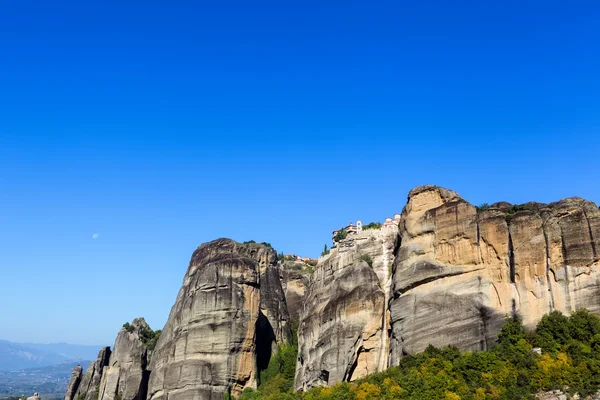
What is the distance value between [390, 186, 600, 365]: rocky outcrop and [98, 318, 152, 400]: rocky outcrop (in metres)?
27.3

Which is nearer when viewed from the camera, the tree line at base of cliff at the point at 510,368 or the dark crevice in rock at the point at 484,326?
the tree line at base of cliff at the point at 510,368

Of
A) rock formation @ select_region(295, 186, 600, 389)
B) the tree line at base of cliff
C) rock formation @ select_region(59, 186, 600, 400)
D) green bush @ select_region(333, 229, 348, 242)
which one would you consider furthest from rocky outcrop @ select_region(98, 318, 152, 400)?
the tree line at base of cliff

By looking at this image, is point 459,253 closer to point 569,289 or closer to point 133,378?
point 569,289

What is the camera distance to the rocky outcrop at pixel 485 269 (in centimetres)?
4334

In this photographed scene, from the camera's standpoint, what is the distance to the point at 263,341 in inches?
2625

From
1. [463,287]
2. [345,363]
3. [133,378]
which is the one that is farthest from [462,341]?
[133,378]

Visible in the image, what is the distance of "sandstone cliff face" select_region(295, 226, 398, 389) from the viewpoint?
176 feet

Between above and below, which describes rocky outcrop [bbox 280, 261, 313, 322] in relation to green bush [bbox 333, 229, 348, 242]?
below

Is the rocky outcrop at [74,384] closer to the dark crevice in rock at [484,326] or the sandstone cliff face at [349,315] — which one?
the sandstone cliff face at [349,315]

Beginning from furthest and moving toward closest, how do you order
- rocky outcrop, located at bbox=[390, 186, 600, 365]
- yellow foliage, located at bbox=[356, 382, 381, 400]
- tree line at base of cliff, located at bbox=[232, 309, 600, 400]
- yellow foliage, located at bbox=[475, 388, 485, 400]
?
yellow foliage, located at bbox=[356, 382, 381, 400] → rocky outcrop, located at bbox=[390, 186, 600, 365] → yellow foliage, located at bbox=[475, 388, 485, 400] → tree line at base of cliff, located at bbox=[232, 309, 600, 400]

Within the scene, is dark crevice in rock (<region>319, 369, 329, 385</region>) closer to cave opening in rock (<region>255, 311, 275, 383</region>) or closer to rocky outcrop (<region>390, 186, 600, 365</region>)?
rocky outcrop (<region>390, 186, 600, 365</region>)

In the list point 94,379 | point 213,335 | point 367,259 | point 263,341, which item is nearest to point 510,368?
point 367,259

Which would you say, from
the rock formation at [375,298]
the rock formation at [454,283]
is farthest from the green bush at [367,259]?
the rock formation at [454,283]

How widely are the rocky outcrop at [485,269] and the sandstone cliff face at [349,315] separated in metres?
4.01
